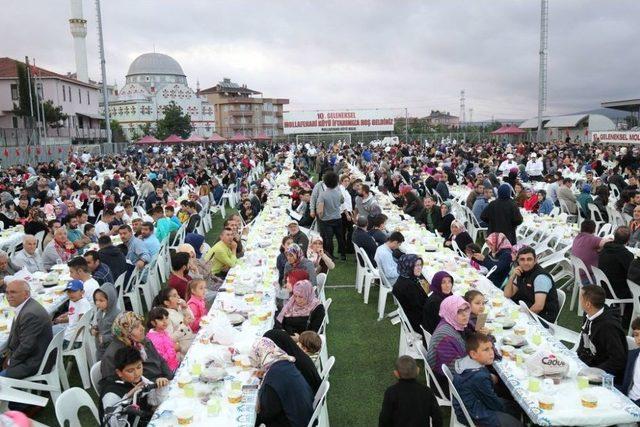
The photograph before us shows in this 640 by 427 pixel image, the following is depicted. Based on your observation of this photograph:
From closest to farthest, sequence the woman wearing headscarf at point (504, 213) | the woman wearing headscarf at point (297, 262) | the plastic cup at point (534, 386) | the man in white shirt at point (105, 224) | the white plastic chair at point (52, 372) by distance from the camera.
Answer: the plastic cup at point (534, 386) < the white plastic chair at point (52, 372) < the woman wearing headscarf at point (297, 262) < the woman wearing headscarf at point (504, 213) < the man in white shirt at point (105, 224)

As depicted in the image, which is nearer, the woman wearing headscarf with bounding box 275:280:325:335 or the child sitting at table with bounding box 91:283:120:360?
the child sitting at table with bounding box 91:283:120:360

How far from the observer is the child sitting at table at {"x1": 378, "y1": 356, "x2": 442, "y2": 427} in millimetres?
3768

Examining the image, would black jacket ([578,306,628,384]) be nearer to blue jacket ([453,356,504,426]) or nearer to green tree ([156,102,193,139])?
blue jacket ([453,356,504,426])

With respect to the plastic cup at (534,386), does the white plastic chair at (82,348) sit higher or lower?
lower

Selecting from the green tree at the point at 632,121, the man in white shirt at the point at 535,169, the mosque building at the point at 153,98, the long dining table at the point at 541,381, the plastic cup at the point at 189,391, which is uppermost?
the mosque building at the point at 153,98

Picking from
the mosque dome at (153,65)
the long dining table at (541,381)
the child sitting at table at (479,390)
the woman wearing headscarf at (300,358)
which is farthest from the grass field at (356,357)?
the mosque dome at (153,65)

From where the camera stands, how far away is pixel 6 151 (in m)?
26.4

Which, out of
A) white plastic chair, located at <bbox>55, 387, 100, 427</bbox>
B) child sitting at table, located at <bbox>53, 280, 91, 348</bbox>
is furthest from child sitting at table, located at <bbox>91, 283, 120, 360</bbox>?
white plastic chair, located at <bbox>55, 387, 100, 427</bbox>

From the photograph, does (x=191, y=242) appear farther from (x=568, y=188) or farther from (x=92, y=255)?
(x=568, y=188)

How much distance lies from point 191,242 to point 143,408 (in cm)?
467

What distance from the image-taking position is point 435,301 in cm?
544

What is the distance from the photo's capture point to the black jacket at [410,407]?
12.4ft

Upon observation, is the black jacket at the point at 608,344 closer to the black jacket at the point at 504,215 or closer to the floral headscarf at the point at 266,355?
the floral headscarf at the point at 266,355

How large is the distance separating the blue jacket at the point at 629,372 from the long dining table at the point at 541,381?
32 centimetres
